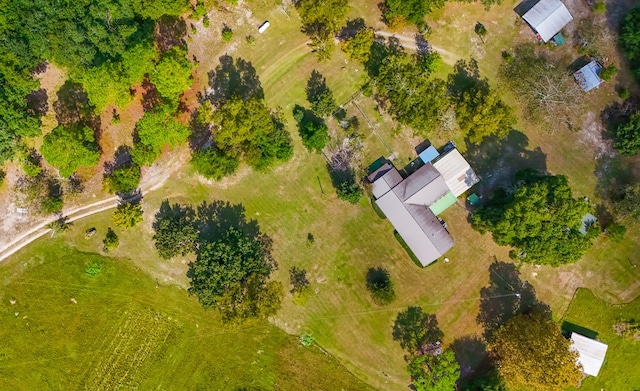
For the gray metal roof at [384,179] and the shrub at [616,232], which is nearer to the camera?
the gray metal roof at [384,179]

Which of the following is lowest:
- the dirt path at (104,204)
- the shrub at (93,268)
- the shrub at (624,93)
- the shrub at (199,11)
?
the shrub at (624,93)

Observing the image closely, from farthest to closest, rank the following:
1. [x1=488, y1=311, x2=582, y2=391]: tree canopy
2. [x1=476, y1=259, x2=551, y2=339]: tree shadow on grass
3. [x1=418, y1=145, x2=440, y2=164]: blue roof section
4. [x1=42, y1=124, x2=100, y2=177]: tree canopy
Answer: [x1=476, y1=259, x2=551, y2=339]: tree shadow on grass
[x1=418, y1=145, x2=440, y2=164]: blue roof section
[x1=42, y1=124, x2=100, y2=177]: tree canopy
[x1=488, y1=311, x2=582, y2=391]: tree canopy

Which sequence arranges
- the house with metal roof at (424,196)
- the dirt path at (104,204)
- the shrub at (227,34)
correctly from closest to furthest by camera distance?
the house with metal roof at (424,196)
the shrub at (227,34)
the dirt path at (104,204)

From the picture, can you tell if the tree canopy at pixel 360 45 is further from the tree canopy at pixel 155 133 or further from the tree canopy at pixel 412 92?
the tree canopy at pixel 155 133

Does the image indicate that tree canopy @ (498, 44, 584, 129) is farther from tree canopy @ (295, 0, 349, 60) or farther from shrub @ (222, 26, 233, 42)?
shrub @ (222, 26, 233, 42)

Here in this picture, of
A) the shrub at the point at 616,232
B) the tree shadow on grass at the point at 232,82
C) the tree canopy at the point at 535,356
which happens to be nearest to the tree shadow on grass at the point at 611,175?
the shrub at the point at 616,232

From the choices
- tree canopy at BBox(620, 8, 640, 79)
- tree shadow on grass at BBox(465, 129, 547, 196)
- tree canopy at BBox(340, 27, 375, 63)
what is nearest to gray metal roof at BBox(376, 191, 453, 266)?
tree shadow on grass at BBox(465, 129, 547, 196)

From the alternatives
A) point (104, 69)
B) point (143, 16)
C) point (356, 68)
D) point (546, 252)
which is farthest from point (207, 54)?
point (546, 252)
